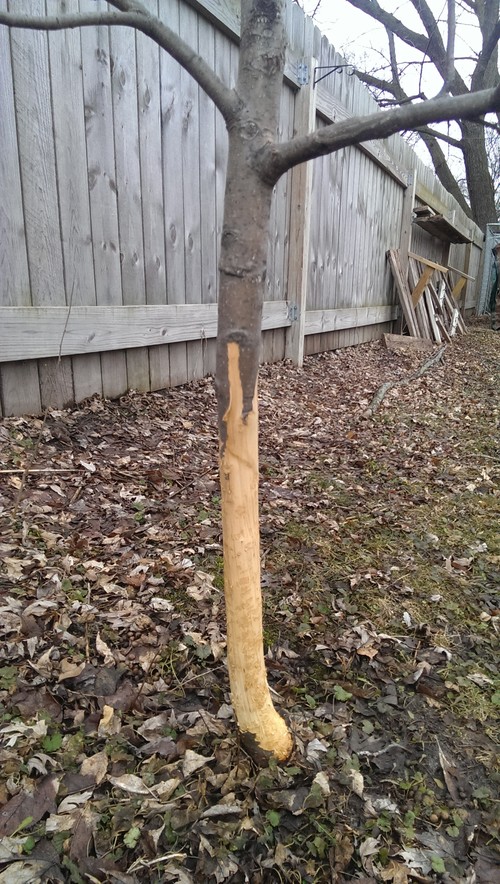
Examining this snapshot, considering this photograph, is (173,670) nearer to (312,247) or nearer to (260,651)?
(260,651)

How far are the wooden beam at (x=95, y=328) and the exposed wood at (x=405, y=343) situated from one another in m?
4.57

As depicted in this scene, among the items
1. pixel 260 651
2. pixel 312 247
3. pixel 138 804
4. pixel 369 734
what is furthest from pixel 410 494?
pixel 312 247

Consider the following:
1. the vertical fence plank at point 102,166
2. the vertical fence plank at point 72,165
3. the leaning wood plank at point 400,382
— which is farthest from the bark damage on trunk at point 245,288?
the leaning wood plank at point 400,382

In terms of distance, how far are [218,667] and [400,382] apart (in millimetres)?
5031

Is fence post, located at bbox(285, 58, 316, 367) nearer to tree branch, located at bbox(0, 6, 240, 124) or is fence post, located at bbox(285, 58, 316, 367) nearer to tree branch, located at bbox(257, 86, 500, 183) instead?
tree branch, located at bbox(0, 6, 240, 124)

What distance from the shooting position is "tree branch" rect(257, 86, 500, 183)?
3.20ft

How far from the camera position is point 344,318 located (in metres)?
7.21

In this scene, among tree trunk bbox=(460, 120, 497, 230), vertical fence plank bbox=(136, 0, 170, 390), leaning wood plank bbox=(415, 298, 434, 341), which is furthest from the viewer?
tree trunk bbox=(460, 120, 497, 230)

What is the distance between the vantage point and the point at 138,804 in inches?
55.9

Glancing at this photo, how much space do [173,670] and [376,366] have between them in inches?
229

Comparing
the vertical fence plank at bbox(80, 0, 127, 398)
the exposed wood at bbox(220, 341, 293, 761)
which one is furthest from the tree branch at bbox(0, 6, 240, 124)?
the vertical fence plank at bbox(80, 0, 127, 398)

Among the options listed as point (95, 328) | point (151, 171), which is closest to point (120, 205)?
point (151, 171)

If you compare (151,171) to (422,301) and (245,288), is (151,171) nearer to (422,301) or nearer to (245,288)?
(245,288)

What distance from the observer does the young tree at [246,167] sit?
1062 mm
